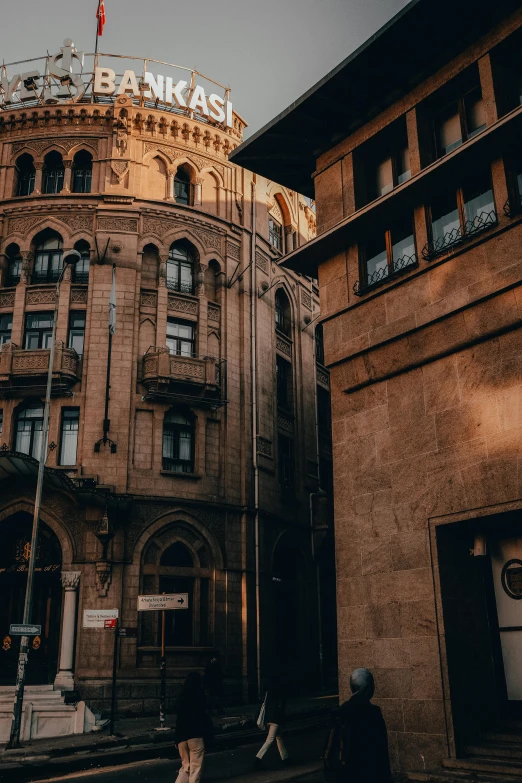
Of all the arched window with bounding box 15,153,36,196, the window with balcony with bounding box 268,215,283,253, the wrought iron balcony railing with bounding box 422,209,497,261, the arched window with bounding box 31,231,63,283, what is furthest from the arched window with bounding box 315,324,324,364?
the wrought iron balcony railing with bounding box 422,209,497,261

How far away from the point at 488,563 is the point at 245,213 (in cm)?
2389

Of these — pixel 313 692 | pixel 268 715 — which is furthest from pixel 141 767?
pixel 313 692

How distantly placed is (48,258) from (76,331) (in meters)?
3.71

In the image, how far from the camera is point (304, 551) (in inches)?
1320

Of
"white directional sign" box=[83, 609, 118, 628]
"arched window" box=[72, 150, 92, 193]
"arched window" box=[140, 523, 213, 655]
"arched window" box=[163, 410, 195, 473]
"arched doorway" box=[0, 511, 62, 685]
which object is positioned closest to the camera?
"white directional sign" box=[83, 609, 118, 628]

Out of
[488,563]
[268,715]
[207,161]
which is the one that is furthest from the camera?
[207,161]

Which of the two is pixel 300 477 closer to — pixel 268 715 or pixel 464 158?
pixel 268 715

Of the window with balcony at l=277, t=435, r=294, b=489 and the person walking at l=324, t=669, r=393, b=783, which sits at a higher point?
the window with balcony at l=277, t=435, r=294, b=489

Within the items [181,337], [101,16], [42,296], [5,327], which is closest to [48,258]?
[42,296]

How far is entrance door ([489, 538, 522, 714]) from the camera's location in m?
13.4

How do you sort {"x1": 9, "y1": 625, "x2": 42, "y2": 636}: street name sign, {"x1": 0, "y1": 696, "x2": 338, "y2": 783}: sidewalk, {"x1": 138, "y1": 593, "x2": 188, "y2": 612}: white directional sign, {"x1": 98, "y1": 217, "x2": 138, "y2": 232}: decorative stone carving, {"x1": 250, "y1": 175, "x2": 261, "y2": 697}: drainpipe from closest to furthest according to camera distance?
{"x1": 0, "y1": 696, "x2": 338, "y2": 783}: sidewalk, {"x1": 9, "y1": 625, "x2": 42, "y2": 636}: street name sign, {"x1": 138, "y1": 593, "x2": 188, "y2": 612}: white directional sign, {"x1": 250, "y1": 175, "x2": 261, "y2": 697}: drainpipe, {"x1": 98, "y1": 217, "x2": 138, "y2": 232}: decorative stone carving

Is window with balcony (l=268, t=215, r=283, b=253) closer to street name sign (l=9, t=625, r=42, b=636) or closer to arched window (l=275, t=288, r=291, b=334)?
arched window (l=275, t=288, r=291, b=334)

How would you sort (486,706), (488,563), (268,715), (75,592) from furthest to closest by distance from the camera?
(75,592) → (268,715) → (488,563) → (486,706)

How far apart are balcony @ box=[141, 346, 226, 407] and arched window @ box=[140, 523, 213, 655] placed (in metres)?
4.87
